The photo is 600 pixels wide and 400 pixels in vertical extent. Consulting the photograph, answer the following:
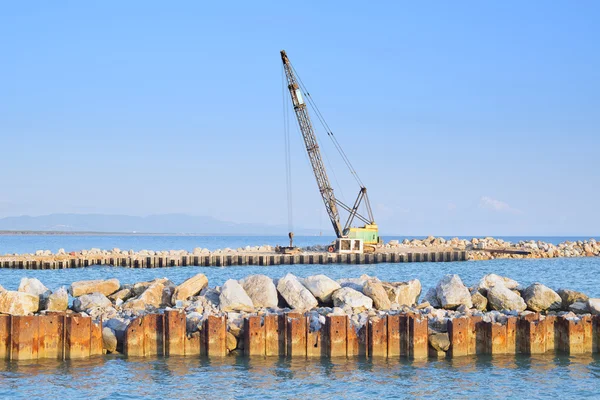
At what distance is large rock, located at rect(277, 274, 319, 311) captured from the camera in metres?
19.2

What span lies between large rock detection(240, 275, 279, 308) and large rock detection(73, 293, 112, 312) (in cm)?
356

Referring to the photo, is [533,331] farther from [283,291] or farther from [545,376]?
[283,291]

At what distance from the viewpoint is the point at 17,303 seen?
18750mm

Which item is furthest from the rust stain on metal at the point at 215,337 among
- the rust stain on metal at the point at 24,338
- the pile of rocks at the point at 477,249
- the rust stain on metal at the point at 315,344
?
the pile of rocks at the point at 477,249

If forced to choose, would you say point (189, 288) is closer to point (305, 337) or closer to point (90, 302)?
point (90, 302)

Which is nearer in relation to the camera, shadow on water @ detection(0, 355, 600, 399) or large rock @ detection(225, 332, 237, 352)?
shadow on water @ detection(0, 355, 600, 399)

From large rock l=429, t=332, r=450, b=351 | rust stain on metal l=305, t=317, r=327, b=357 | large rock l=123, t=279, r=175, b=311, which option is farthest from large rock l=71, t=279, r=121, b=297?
large rock l=429, t=332, r=450, b=351

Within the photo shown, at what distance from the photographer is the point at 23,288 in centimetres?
2012

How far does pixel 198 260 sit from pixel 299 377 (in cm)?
4521

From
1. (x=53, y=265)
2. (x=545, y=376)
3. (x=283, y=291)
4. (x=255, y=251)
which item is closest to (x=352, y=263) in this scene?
(x=255, y=251)

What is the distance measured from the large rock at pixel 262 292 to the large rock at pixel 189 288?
1.29m

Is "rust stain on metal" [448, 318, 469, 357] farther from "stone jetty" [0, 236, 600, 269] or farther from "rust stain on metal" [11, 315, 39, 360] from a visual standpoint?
"stone jetty" [0, 236, 600, 269]

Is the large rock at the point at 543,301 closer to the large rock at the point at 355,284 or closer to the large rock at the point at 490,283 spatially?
the large rock at the point at 490,283

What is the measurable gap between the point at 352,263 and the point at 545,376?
4716 cm
